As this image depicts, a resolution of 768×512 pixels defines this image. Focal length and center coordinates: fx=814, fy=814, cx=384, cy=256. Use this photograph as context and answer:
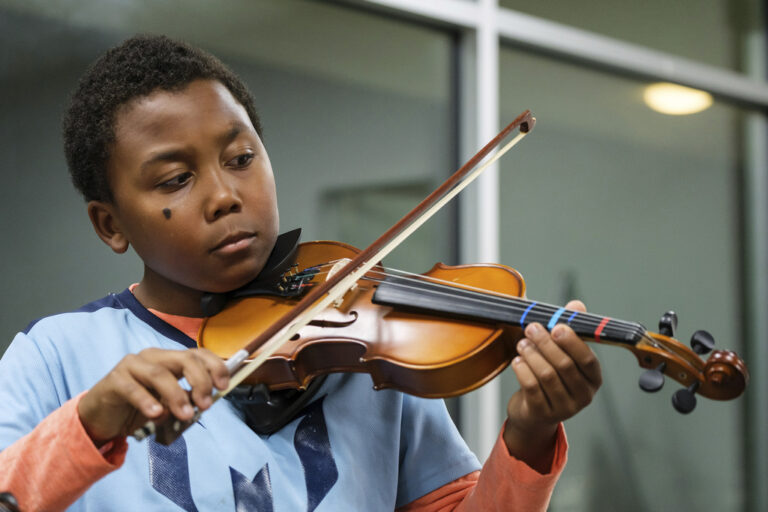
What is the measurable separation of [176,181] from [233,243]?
0.27ft

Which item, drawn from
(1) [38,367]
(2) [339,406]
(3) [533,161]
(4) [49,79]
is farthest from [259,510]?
(3) [533,161]

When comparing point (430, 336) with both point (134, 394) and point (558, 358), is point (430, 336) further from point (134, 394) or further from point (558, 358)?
point (134, 394)

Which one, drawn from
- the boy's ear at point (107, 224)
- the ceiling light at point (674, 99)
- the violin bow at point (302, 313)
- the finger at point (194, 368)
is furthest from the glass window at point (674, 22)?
the finger at point (194, 368)

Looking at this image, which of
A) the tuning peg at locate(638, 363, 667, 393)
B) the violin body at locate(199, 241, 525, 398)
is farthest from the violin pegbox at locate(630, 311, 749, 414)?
the violin body at locate(199, 241, 525, 398)

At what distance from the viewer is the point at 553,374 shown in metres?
0.67

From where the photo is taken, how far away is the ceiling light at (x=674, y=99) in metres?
2.21

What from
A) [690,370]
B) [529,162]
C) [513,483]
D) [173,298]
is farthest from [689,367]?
[529,162]

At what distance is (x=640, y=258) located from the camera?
214 centimetres

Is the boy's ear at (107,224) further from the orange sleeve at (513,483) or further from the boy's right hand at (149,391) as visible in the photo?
the orange sleeve at (513,483)

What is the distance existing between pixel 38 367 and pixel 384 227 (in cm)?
102

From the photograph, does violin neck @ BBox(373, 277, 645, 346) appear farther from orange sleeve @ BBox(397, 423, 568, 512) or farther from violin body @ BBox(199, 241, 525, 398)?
orange sleeve @ BBox(397, 423, 568, 512)

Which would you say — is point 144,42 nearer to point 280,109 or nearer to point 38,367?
point 38,367

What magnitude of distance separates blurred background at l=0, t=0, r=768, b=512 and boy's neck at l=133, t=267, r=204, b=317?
54 centimetres

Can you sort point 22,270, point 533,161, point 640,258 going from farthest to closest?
point 640,258, point 533,161, point 22,270
